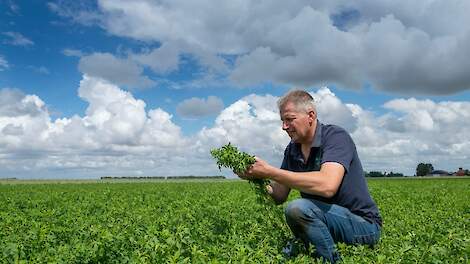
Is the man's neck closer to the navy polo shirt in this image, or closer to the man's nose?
the navy polo shirt

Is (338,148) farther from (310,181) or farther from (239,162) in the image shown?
(239,162)

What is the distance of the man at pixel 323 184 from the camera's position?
6.25m

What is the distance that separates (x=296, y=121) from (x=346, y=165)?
0.77 metres

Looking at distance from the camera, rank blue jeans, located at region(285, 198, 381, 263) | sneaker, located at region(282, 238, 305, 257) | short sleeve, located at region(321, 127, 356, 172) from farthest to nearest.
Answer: sneaker, located at region(282, 238, 305, 257), blue jeans, located at region(285, 198, 381, 263), short sleeve, located at region(321, 127, 356, 172)

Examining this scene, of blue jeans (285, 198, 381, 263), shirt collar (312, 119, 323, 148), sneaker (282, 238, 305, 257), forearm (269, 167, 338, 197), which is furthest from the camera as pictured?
sneaker (282, 238, 305, 257)

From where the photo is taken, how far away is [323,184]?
6164 mm

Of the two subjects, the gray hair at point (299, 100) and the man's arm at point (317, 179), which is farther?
the gray hair at point (299, 100)

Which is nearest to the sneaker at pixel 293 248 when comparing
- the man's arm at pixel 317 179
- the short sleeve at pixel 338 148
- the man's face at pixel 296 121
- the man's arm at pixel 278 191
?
the man's arm at pixel 278 191

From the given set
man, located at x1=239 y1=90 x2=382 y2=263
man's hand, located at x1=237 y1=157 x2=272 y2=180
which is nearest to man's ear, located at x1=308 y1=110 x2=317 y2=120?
man, located at x1=239 y1=90 x2=382 y2=263

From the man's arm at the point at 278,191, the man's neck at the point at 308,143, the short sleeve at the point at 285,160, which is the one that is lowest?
the man's arm at the point at 278,191

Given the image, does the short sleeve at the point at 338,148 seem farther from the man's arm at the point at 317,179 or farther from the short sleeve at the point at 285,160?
the short sleeve at the point at 285,160

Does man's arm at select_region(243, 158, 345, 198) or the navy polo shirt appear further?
the navy polo shirt

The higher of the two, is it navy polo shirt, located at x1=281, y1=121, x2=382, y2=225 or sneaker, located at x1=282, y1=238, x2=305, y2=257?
navy polo shirt, located at x1=281, y1=121, x2=382, y2=225

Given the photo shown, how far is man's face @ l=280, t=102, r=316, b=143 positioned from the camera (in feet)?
20.7
